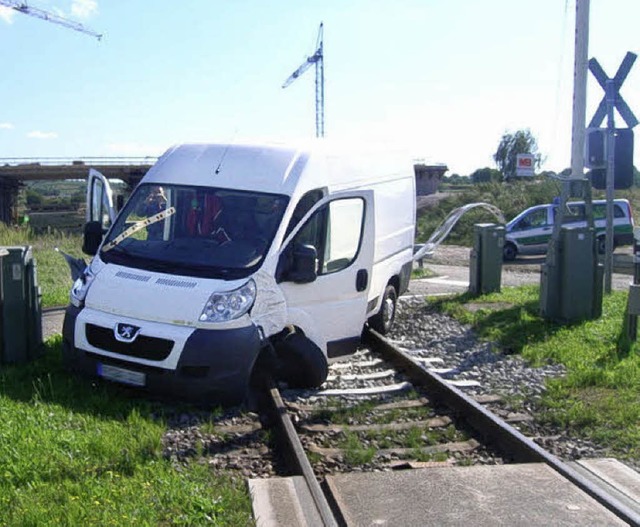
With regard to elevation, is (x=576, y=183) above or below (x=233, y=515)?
above

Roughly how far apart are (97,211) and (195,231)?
1941 mm

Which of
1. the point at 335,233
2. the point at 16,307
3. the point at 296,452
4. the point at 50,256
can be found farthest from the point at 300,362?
the point at 50,256

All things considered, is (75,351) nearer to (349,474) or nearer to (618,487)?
(349,474)

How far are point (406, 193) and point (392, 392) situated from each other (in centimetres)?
494

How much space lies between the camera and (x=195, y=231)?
25.4 feet

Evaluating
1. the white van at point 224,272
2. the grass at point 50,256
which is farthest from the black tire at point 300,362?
the grass at point 50,256

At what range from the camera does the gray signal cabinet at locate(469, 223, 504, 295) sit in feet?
46.3

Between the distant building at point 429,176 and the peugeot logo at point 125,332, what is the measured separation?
71576mm

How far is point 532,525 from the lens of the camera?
4605mm

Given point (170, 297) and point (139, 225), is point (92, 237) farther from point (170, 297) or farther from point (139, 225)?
point (170, 297)

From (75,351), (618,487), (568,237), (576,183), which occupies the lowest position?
(618,487)

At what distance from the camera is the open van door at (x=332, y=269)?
7477mm

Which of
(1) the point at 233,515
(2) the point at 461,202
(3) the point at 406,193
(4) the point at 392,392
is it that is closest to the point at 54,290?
(3) the point at 406,193

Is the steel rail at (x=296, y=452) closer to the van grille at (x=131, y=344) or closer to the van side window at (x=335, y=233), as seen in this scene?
the van grille at (x=131, y=344)
